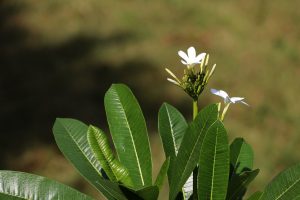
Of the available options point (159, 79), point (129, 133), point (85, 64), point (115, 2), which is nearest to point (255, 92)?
point (159, 79)

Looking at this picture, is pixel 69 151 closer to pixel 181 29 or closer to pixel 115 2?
pixel 181 29

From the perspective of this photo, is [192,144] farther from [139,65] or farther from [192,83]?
[139,65]

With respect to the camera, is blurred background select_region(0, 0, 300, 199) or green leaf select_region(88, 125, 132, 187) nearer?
green leaf select_region(88, 125, 132, 187)

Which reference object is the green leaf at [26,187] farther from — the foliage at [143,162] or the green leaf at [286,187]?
the green leaf at [286,187]

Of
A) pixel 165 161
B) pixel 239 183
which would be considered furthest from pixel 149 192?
pixel 239 183

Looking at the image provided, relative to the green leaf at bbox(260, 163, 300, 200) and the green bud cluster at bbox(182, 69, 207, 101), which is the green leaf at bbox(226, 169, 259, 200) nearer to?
the green leaf at bbox(260, 163, 300, 200)

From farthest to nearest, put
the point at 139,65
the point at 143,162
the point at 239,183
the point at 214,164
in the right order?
1. the point at 139,65
2. the point at 143,162
3. the point at 239,183
4. the point at 214,164

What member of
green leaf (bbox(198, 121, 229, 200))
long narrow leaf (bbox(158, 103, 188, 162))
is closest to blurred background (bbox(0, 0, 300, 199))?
long narrow leaf (bbox(158, 103, 188, 162))

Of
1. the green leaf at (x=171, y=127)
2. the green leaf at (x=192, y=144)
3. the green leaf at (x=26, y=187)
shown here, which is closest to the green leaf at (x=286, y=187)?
the green leaf at (x=192, y=144)
